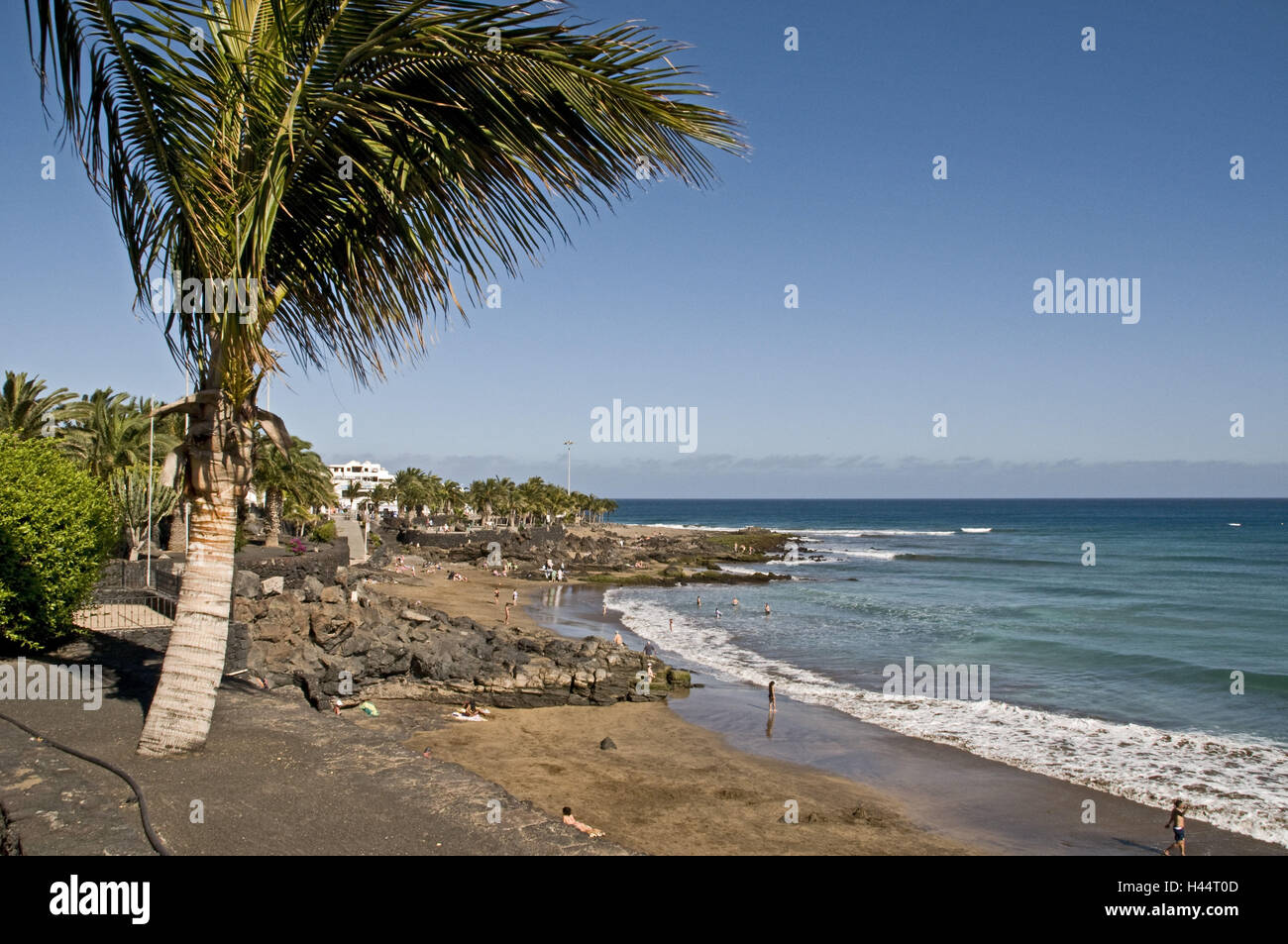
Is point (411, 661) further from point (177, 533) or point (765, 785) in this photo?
point (177, 533)

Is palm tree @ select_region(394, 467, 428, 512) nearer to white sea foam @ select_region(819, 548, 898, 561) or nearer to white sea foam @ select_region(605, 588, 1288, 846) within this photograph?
white sea foam @ select_region(819, 548, 898, 561)

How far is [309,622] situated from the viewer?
69.9ft

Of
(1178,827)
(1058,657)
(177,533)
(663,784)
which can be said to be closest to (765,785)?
(663,784)

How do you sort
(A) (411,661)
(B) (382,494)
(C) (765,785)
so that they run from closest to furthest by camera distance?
(C) (765,785), (A) (411,661), (B) (382,494)

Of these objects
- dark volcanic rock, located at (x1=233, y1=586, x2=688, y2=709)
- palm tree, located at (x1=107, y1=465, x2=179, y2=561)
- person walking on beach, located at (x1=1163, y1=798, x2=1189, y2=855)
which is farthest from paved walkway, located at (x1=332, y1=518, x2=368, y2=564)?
person walking on beach, located at (x1=1163, y1=798, x2=1189, y2=855)

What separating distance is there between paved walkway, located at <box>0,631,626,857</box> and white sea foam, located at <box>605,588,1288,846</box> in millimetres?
14686

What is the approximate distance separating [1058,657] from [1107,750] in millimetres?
12509

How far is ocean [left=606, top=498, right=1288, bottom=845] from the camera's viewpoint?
59.8ft

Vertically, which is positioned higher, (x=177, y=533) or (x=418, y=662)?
(x=177, y=533)

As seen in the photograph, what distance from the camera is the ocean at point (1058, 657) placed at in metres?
18.2

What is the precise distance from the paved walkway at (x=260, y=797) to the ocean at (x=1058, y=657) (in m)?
14.7

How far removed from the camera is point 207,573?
6.00 m

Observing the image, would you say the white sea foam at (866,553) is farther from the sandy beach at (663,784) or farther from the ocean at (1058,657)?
the sandy beach at (663,784)
